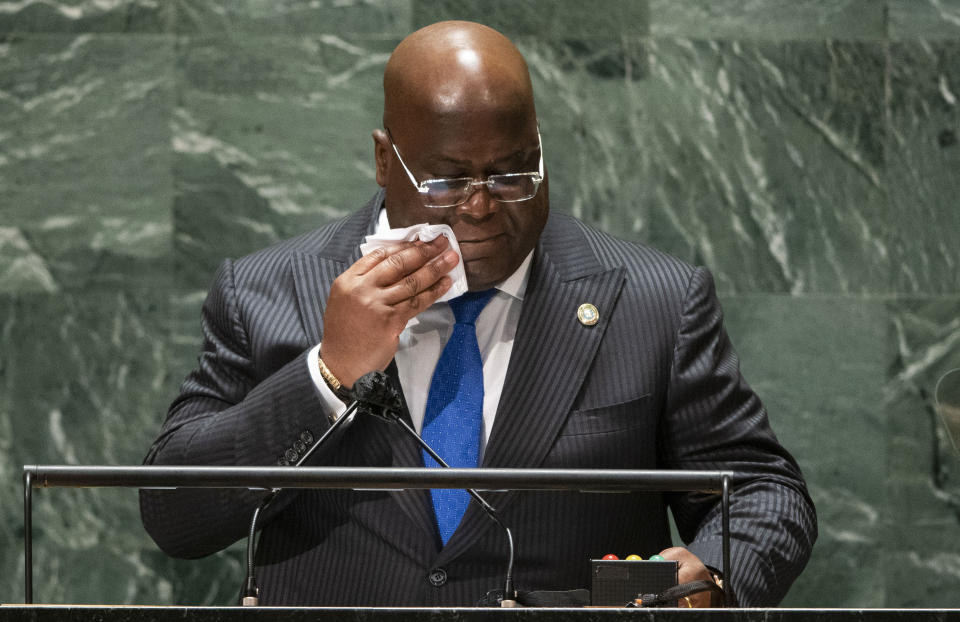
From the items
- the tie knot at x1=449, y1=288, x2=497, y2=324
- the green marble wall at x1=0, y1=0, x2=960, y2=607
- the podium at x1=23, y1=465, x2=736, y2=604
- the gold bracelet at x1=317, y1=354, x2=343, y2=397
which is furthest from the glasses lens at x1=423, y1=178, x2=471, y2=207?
the green marble wall at x1=0, y1=0, x2=960, y2=607

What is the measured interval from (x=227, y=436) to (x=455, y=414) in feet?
1.35

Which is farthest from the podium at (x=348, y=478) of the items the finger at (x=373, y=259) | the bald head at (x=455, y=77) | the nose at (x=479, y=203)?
the bald head at (x=455, y=77)

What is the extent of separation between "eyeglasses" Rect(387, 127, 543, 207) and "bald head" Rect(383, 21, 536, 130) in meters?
0.12

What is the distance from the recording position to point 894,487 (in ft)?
12.4

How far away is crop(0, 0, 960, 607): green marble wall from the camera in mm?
3736

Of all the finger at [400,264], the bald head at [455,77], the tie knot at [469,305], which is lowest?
the tie knot at [469,305]

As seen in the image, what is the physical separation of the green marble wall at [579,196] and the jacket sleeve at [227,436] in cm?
127

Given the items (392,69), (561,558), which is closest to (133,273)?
(392,69)

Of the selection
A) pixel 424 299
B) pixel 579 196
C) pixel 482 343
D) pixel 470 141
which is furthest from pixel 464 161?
pixel 579 196

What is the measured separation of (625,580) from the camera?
176 centimetres

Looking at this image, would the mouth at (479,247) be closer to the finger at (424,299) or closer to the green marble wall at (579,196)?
the finger at (424,299)

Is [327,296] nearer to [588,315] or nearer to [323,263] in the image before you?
[323,263]

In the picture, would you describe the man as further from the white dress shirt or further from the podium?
the podium

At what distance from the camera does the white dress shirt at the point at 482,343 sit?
246 centimetres
